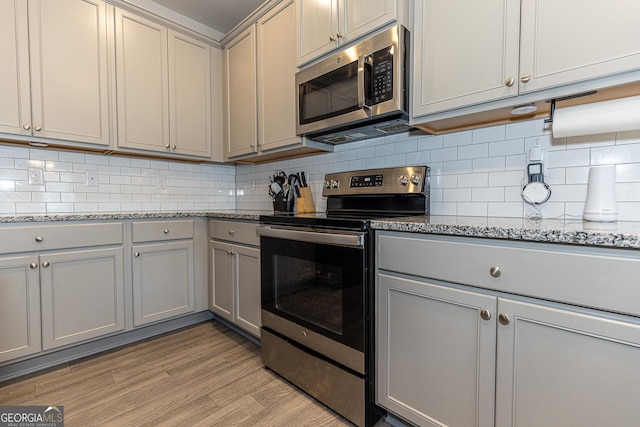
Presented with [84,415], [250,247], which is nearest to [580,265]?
[250,247]

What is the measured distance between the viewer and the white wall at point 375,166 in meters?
1.27

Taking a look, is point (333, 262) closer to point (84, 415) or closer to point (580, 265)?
point (580, 265)

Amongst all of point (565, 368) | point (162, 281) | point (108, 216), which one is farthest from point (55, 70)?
point (565, 368)

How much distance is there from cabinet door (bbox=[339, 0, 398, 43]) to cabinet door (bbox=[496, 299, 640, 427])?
1.33m

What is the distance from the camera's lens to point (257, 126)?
2.36 meters

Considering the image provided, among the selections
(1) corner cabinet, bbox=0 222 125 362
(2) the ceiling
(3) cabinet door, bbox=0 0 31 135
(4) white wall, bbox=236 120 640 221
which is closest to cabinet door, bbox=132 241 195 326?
(1) corner cabinet, bbox=0 222 125 362

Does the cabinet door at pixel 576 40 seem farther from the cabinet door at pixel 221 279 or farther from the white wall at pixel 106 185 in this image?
the white wall at pixel 106 185

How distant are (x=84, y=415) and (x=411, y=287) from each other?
1613 millimetres

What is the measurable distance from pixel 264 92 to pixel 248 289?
1.41 meters

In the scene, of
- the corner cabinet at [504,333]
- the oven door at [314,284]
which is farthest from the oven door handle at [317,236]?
the corner cabinet at [504,333]

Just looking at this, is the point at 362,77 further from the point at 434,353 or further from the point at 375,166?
the point at 434,353

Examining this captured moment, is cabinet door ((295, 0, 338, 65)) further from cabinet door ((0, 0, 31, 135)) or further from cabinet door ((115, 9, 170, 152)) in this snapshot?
cabinet door ((0, 0, 31, 135))

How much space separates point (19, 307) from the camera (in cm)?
171

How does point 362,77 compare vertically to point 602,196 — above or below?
above
